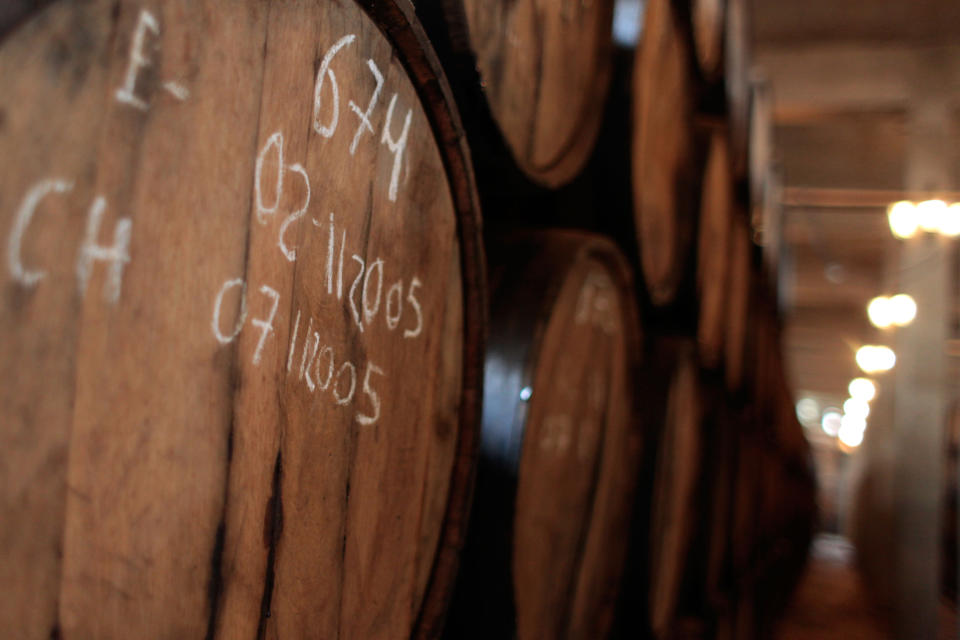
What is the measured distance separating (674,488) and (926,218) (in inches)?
275

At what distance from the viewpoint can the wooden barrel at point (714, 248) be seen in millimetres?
2846

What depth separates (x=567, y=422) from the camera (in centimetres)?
152

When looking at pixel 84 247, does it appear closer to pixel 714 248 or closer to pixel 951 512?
pixel 714 248

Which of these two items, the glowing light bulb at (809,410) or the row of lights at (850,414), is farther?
the glowing light bulb at (809,410)

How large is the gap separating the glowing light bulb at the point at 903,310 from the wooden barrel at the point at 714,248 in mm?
6117

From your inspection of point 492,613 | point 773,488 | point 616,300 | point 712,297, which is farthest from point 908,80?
point 492,613

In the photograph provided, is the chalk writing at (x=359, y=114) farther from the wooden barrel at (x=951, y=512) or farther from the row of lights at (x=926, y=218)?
the wooden barrel at (x=951, y=512)

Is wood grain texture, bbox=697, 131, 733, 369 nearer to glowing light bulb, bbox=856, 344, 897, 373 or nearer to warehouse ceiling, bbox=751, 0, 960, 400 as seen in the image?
warehouse ceiling, bbox=751, 0, 960, 400

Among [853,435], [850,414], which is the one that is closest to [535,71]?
[850,414]

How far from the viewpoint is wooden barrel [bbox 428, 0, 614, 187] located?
1.13 meters

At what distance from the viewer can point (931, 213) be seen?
8195 mm

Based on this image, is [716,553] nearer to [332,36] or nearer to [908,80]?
[332,36]

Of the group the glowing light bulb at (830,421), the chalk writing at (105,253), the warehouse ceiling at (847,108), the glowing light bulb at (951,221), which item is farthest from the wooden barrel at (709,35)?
the glowing light bulb at (830,421)

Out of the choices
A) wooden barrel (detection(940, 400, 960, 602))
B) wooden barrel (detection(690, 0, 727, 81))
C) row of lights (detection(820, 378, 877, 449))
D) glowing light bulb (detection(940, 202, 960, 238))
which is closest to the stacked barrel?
wooden barrel (detection(690, 0, 727, 81))
